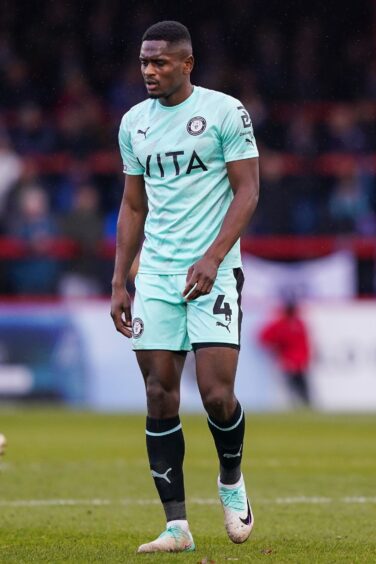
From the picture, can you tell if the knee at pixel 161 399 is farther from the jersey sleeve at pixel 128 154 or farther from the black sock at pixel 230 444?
the jersey sleeve at pixel 128 154

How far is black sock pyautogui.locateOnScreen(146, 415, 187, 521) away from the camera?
21.0ft

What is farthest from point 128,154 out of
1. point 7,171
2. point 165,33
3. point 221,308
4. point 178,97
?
Answer: point 7,171

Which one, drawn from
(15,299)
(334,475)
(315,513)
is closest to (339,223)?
(15,299)

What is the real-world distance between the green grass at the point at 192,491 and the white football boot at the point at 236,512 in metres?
0.07

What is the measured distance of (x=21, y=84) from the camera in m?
21.7

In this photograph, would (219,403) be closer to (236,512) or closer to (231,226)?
(236,512)

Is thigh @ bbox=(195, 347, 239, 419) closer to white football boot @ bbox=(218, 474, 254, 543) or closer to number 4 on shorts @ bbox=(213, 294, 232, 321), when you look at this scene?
number 4 on shorts @ bbox=(213, 294, 232, 321)

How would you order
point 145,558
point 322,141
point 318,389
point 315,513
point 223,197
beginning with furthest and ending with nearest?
point 322,141 < point 318,389 < point 315,513 < point 223,197 < point 145,558

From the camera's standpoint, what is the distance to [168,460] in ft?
21.1


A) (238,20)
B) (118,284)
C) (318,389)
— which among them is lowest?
(318,389)

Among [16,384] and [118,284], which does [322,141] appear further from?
[118,284]

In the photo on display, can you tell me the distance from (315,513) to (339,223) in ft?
36.0

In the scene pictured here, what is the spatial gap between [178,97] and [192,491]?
3.45m

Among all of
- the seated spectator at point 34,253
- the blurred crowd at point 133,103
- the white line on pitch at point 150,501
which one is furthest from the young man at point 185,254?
the seated spectator at point 34,253
